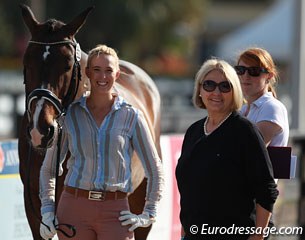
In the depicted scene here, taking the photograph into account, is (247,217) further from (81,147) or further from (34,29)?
(34,29)

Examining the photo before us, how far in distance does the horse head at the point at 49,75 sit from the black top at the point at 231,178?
3.28 feet

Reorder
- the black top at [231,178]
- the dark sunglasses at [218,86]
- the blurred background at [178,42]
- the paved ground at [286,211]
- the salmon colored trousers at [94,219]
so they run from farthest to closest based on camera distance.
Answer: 1. the blurred background at [178,42]
2. the paved ground at [286,211]
3. the salmon colored trousers at [94,219]
4. the dark sunglasses at [218,86]
5. the black top at [231,178]

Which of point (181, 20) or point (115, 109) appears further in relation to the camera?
point (181, 20)

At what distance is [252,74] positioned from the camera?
6.10 m

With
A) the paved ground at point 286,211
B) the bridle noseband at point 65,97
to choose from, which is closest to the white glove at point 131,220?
the bridle noseband at point 65,97

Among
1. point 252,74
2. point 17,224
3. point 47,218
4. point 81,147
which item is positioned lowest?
point 17,224

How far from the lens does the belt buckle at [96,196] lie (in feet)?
18.1

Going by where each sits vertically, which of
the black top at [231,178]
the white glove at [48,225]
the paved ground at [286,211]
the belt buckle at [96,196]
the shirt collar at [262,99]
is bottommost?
the paved ground at [286,211]

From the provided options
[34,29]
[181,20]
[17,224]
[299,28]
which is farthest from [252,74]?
[181,20]

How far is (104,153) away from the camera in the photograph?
5.56 m

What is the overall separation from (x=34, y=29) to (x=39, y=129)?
0.83 m

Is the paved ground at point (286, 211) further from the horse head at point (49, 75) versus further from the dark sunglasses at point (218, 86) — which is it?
the dark sunglasses at point (218, 86)

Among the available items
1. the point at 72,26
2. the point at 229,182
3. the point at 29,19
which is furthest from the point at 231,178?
the point at 29,19

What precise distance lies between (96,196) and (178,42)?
58.8 metres
